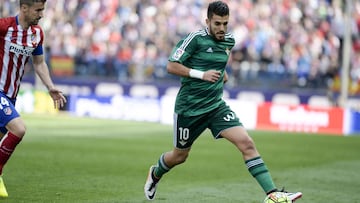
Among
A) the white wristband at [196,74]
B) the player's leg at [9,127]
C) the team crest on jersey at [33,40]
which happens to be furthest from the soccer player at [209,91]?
the player's leg at [9,127]

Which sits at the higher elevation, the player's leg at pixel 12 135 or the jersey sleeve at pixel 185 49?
the jersey sleeve at pixel 185 49

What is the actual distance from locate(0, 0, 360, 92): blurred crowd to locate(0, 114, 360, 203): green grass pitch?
676cm

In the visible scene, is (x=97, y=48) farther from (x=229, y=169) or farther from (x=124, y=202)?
(x=124, y=202)

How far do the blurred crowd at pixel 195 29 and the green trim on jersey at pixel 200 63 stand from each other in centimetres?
1996

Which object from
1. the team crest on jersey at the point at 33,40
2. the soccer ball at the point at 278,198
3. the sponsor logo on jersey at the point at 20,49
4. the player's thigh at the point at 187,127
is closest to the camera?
the soccer ball at the point at 278,198

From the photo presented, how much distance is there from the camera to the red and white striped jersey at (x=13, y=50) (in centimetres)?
→ 922

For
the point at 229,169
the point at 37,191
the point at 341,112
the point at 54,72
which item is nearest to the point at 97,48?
the point at 54,72

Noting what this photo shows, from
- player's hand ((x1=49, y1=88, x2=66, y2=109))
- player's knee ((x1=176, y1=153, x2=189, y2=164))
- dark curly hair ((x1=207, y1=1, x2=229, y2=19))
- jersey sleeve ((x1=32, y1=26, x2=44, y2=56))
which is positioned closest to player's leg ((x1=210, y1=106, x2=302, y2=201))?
player's knee ((x1=176, y1=153, x2=189, y2=164))

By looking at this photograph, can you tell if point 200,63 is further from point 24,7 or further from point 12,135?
point 12,135

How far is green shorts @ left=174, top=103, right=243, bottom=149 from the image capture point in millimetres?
9070

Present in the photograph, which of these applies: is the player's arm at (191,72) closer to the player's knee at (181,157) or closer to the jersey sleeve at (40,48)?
the player's knee at (181,157)

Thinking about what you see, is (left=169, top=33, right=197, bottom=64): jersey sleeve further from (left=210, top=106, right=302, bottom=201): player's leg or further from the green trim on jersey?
(left=210, top=106, right=302, bottom=201): player's leg

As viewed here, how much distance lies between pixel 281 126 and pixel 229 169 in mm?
12310

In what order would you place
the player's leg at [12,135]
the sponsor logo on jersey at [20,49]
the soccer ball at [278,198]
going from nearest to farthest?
the soccer ball at [278,198], the player's leg at [12,135], the sponsor logo on jersey at [20,49]
